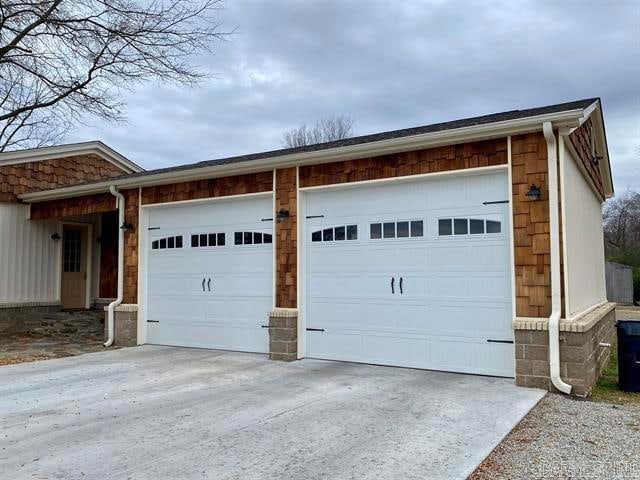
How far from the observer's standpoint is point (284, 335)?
7.25 m

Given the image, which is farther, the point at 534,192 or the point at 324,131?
the point at 324,131

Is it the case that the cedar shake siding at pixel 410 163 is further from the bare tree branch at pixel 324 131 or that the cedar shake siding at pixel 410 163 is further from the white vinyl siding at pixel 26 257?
the bare tree branch at pixel 324 131

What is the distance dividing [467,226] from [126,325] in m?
6.32

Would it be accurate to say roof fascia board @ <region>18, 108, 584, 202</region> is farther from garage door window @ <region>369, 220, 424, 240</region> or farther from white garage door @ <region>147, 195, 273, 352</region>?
garage door window @ <region>369, 220, 424, 240</region>

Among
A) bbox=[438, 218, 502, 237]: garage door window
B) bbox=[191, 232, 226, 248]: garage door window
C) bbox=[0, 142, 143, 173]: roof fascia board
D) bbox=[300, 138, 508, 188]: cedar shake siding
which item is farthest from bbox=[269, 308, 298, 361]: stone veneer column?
bbox=[0, 142, 143, 173]: roof fascia board

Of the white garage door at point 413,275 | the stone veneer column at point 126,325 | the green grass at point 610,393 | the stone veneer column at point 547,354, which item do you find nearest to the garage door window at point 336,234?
the white garage door at point 413,275

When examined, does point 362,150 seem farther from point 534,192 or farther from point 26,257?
point 26,257

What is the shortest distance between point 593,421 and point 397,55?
1203 centimetres

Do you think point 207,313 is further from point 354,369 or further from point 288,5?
point 288,5

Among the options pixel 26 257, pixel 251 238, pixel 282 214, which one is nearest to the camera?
pixel 282 214

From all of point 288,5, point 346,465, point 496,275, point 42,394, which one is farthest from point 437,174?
point 42,394

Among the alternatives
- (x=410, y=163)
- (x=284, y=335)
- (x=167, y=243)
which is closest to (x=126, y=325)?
(x=167, y=243)

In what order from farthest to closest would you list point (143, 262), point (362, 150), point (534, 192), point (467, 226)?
point (143, 262) → point (362, 150) → point (467, 226) → point (534, 192)

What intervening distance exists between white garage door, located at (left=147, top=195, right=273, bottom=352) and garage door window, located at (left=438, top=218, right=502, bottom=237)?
2.77 metres
